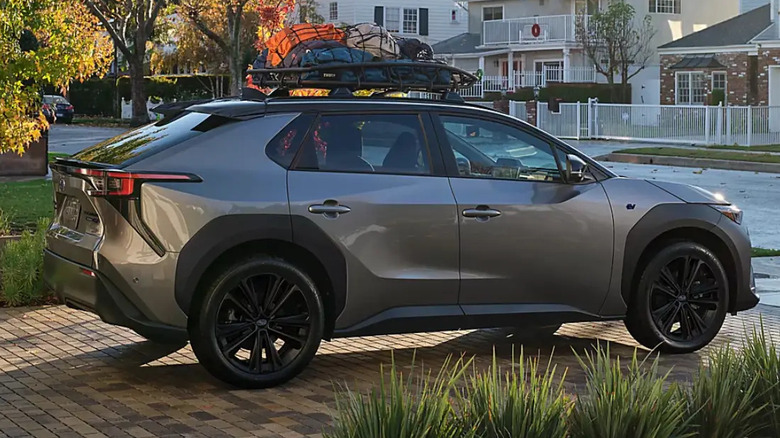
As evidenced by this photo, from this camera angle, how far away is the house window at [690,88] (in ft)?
168

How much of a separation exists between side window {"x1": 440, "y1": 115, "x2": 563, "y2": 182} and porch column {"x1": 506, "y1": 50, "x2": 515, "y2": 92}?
174ft

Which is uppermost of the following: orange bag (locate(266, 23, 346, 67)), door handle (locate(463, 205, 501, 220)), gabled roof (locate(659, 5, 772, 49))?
gabled roof (locate(659, 5, 772, 49))

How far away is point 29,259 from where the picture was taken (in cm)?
1010

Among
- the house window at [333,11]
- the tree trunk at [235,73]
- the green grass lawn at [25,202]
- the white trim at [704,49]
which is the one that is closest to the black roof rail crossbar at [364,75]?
the green grass lawn at [25,202]

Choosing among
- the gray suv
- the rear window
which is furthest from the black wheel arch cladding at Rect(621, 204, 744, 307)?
the rear window

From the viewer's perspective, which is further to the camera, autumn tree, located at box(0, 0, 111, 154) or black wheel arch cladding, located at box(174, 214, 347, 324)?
autumn tree, located at box(0, 0, 111, 154)

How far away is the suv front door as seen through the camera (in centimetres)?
793

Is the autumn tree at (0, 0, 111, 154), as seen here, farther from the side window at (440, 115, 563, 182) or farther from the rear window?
the side window at (440, 115, 563, 182)

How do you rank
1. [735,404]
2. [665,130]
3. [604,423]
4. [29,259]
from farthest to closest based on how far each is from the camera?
[665,130] < [29,259] < [735,404] < [604,423]

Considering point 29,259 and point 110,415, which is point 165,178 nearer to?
point 110,415

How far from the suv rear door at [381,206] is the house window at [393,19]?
206ft

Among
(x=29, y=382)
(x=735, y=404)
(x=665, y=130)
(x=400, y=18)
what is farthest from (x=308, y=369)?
(x=400, y=18)

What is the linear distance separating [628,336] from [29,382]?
431 centimetres

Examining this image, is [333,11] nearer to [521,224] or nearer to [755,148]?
[755,148]
